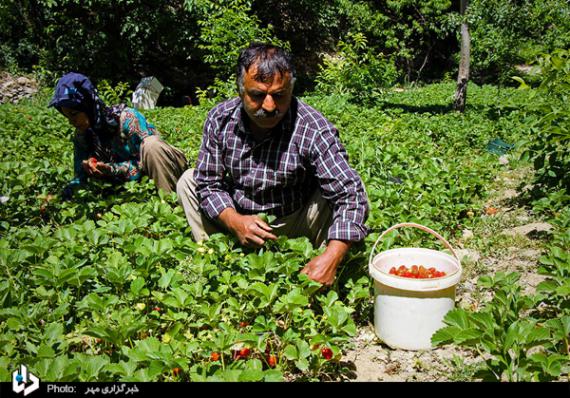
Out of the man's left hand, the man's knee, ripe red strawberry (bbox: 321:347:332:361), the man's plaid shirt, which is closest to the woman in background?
the man's knee

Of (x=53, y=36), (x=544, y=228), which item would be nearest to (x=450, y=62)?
(x=53, y=36)

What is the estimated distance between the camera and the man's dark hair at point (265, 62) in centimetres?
248

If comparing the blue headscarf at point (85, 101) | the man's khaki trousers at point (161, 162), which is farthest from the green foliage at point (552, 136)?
the blue headscarf at point (85, 101)

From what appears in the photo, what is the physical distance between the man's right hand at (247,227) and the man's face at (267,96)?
1.78 ft

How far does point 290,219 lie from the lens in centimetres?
293

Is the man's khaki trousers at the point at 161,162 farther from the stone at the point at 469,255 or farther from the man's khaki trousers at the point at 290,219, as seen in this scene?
the stone at the point at 469,255

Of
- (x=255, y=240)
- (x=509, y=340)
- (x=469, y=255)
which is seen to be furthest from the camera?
(x=469, y=255)

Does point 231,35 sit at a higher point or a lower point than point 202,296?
higher

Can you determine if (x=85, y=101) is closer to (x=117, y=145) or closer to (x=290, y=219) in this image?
(x=117, y=145)

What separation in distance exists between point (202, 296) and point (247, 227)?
0.46 meters

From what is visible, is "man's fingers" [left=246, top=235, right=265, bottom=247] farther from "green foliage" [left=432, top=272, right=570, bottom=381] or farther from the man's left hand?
"green foliage" [left=432, top=272, right=570, bottom=381]
